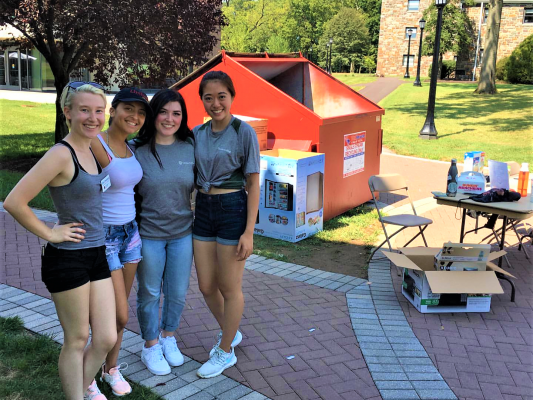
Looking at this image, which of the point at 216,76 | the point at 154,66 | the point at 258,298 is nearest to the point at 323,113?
the point at 154,66

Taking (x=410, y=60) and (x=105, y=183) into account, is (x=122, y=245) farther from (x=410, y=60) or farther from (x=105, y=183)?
(x=410, y=60)

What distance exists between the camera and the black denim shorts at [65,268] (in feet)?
8.09

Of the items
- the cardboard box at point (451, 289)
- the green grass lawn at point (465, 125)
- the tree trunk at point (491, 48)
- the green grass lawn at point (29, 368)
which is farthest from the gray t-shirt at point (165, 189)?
the tree trunk at point (491, 48)

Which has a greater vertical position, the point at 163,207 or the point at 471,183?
the point at 163,207

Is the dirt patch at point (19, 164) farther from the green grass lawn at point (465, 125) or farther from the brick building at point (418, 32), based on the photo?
the brick building at point (418, 32)

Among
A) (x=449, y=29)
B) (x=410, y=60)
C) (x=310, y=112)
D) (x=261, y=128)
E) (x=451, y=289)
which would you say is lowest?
(x=451, y=289)

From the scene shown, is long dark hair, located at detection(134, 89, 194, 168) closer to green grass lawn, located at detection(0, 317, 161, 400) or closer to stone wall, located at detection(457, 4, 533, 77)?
green grass lawn, located at detection(0, 317, 161, 400)

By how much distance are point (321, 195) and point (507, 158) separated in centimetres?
800

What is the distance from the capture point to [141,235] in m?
3.06

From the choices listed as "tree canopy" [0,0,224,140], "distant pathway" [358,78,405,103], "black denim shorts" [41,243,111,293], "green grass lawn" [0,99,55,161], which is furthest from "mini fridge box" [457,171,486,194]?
"distant pathway" [358,78,405,103]

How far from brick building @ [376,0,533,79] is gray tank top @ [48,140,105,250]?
46394 mm

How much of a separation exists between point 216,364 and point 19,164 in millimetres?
8912

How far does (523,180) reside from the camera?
18.4 feet

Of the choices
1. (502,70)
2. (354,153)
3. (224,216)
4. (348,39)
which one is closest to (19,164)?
(354,153)
